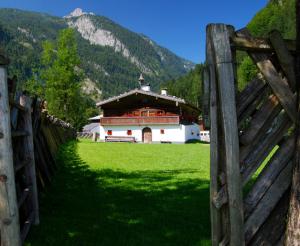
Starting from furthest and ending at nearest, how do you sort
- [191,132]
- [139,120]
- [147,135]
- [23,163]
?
[191,132], [147,135], [139,120], [23,163]

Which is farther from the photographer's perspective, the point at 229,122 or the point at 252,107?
the point at 252,107

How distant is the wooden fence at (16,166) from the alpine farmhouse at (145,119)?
36.2m

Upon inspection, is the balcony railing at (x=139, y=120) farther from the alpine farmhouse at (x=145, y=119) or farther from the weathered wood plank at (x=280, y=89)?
the weathered wood plank at (x=280, y=89)

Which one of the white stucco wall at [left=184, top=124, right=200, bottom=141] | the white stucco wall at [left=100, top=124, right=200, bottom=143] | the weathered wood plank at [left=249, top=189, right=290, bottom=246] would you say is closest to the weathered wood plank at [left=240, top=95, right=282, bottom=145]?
the weathered wood plank at [left=249, top=189, right=290, bottom=246]

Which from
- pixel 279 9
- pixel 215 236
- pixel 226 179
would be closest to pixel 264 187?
pixel 226 179

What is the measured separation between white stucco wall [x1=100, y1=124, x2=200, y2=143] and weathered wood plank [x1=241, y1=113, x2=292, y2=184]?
41373 mm

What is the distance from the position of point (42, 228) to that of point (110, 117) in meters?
42.8

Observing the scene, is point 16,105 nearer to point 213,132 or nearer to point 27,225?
point 27,225

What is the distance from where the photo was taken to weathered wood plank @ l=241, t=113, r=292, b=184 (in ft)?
11.7

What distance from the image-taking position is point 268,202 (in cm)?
357

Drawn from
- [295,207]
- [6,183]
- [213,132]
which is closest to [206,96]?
[213,132]

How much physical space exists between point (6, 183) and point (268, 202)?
2.64 m

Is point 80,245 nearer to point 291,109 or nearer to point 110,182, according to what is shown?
point 291,109

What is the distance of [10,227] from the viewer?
361cm
